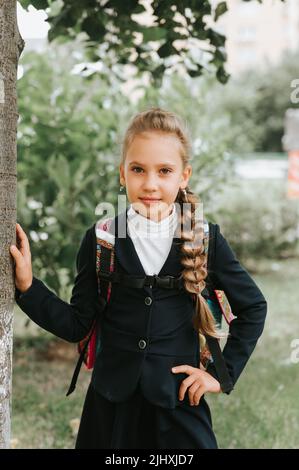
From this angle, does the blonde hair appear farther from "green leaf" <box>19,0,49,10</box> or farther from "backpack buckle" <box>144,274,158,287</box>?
"green leaf" <box>19,0,49,10</box>

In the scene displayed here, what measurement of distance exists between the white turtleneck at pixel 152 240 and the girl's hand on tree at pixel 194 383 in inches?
12.5

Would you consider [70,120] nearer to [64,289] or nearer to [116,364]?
[64,289]

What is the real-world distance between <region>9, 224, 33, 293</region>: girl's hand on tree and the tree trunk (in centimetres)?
2

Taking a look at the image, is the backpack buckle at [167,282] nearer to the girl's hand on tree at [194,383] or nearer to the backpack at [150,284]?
the backpack at [150,284]

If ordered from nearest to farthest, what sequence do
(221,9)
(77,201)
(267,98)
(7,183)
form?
(7,183)
(221,9)
(77,201)
(267,98)

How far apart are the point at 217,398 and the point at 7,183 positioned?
102 inches

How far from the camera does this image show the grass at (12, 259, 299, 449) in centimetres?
Result: 333

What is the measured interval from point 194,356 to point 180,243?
1.21ft

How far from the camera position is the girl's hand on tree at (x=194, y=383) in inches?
76.2

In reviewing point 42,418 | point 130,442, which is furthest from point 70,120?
point 130,442

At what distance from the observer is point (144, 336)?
194 cm

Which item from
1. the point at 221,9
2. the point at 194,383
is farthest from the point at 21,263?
the point at 221,9

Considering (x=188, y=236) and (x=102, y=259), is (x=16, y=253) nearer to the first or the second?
(x=102, y=259)

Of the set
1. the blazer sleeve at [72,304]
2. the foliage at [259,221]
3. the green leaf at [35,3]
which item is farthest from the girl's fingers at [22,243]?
the foliage at [259,221]
